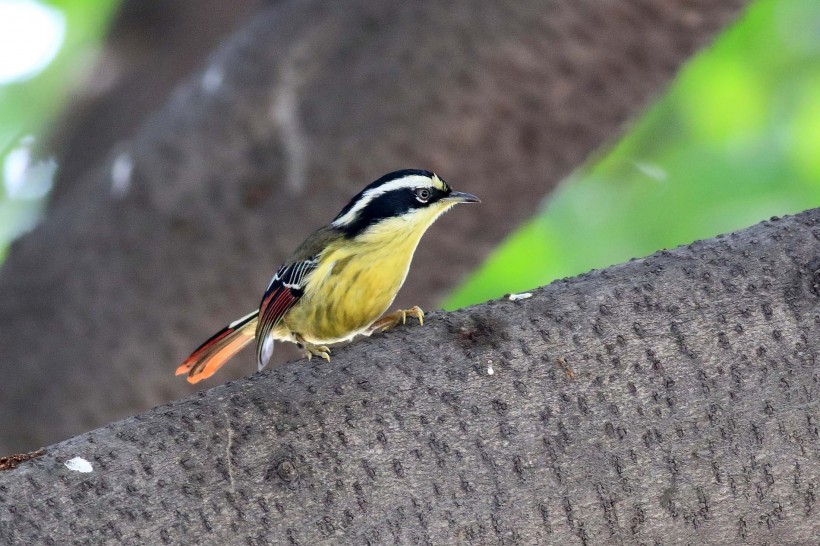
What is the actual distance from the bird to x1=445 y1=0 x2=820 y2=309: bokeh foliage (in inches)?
103

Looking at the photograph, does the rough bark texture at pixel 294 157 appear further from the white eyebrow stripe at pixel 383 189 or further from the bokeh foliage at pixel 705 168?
the bokeh foliage at pixel 705 168

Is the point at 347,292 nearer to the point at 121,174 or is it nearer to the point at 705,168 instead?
the point at 121,174

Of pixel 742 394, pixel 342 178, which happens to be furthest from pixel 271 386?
pixel 342 178

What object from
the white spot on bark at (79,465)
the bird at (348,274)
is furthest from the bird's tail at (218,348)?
the white spot on bark at (79,465)

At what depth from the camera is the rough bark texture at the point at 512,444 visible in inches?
76.5

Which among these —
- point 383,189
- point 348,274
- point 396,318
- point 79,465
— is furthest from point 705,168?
point 79,465

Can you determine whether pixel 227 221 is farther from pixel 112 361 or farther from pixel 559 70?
pixel 559 70

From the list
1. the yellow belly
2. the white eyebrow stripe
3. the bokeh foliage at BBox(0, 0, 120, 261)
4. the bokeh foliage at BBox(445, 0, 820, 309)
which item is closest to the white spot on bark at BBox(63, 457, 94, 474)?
the yellow belly

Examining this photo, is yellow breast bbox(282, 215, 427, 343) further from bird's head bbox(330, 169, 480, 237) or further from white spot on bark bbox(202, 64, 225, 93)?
white spot on bark bbox(202, 64, 225, 93)

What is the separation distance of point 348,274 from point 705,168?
147 inches

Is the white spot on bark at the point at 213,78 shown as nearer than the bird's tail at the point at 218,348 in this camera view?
No

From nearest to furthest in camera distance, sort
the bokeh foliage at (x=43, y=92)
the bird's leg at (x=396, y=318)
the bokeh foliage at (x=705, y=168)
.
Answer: the bird's leg at (x=396, y=318), the bokeh foliage at (x=705, y=168), the bokeh foliage at (x=43, y=92)

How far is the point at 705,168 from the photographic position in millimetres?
6445

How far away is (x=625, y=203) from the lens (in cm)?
681
